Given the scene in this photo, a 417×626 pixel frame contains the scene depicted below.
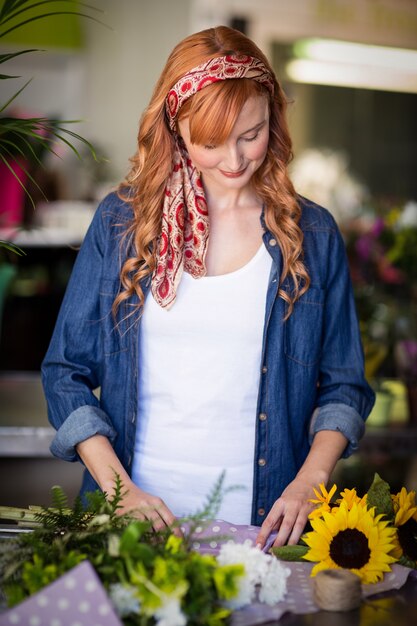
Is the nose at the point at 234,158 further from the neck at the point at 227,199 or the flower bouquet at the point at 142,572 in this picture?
the flower bouquet at the point at 142,572

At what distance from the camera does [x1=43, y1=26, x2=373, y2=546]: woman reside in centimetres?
172

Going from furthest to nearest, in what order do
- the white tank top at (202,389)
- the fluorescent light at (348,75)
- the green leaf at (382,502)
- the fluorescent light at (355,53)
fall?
the fluorescent light at (348,75) → the fluorescent light at (355,53) → the white tank top at (202,389) → the green leaf at (382,502)

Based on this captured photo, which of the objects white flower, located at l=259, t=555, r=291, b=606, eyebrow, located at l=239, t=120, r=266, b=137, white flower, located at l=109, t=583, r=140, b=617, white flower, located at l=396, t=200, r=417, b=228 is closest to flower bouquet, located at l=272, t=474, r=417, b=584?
white flower, located at l=259, t=555, r=291, b=606

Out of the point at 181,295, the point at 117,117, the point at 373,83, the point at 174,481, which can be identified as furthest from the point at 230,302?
the point at 117,117

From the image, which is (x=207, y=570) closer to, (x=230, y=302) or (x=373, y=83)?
(x=230, y=302)

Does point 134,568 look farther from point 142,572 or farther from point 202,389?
point 202,389

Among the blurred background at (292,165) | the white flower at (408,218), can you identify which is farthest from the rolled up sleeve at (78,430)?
the white flower at (408,218)

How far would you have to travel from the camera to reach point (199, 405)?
1765 millimetres

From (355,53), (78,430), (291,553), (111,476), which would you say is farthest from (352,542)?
(355,53)

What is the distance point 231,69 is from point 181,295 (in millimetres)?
449

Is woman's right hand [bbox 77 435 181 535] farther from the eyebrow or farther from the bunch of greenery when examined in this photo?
the eyebrow

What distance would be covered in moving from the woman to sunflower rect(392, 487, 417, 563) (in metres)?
0.23

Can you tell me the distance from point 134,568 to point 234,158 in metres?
0.82

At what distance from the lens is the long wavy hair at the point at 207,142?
5.44 ft
